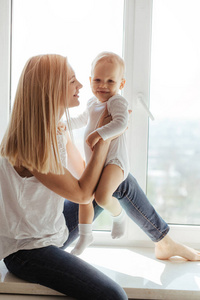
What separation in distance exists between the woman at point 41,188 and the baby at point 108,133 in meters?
0.07

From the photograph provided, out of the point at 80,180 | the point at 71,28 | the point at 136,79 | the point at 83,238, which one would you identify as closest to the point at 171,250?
the point at 83,238

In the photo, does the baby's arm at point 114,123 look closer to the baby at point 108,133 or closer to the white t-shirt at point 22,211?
the baby at point 108,133

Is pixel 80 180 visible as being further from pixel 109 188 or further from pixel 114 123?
pixel 114 123

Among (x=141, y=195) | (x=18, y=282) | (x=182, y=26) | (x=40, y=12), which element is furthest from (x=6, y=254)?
(x=182, y=26)

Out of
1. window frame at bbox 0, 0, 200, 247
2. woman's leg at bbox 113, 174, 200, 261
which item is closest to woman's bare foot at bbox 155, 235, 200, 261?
woman's leg at bbox 113, 174, 200, 261

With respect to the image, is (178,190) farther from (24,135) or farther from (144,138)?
(24,135)

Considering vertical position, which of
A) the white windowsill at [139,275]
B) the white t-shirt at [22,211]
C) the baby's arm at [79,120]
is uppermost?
the baby's arm at [79,120]

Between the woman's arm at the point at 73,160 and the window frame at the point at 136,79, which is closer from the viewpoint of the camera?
the woman's arm at the point at 73,160

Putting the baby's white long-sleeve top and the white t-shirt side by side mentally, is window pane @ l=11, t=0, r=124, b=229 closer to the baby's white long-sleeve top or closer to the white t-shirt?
the baby's white long-sleeve top

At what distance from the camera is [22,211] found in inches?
52.9

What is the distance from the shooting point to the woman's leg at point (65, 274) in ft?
4.23

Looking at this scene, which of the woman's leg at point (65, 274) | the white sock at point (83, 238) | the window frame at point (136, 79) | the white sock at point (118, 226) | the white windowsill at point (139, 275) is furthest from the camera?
the window frame at point (136, 79)

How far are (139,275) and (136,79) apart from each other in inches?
35.3

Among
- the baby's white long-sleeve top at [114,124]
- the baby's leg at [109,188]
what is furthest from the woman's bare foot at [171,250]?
the baby's white long-sleeve top at [114,124]
